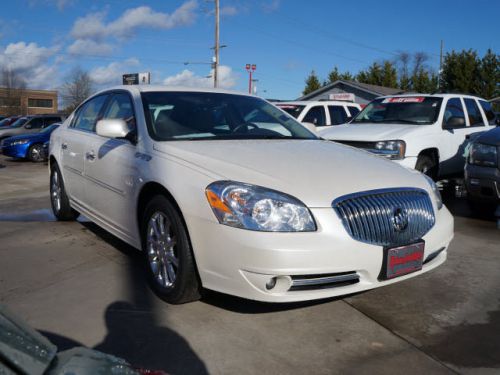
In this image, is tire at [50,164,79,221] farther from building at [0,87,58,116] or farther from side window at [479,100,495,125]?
building at [0,87,58,116]

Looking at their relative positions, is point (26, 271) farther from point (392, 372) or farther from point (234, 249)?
point (392, 372)

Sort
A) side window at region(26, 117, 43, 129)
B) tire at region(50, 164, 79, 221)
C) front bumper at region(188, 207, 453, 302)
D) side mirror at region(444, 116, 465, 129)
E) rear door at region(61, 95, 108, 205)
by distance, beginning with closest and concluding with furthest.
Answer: front bumper at region(188, 207, 453, 302) → rear door at region(61, 95, 108, 205) → tire at region(50, 164, 79, 221) → side mirror at region(444, 116, 465, 129) → side window at region(26, 117, 43, 129)

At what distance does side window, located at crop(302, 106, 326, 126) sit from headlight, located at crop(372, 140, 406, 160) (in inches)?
207

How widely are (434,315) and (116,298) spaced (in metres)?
2.21

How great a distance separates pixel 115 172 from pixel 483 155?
4.17m

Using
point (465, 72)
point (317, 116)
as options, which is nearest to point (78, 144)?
point (317, 116)

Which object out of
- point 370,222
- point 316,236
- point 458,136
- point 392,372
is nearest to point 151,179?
point 316,236

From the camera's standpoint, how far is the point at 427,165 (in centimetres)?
730

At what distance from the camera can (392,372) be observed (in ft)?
8.39

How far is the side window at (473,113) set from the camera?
8.45m

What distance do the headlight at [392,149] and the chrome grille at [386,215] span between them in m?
3.55

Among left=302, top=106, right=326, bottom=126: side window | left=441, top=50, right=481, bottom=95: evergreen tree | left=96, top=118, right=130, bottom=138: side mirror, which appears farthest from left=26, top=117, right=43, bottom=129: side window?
left=441, top=50, right=481, bottom=95: evergreen tree

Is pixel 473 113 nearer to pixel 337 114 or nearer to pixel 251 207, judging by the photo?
pixel 337 114

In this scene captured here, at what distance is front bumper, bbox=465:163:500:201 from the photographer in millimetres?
5465
